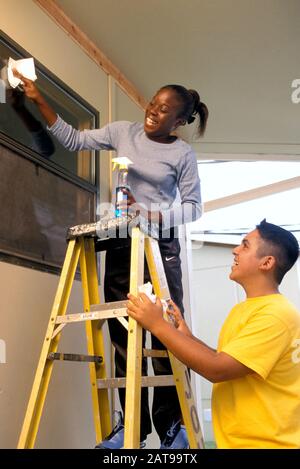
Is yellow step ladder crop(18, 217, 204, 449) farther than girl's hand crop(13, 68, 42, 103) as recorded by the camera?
No

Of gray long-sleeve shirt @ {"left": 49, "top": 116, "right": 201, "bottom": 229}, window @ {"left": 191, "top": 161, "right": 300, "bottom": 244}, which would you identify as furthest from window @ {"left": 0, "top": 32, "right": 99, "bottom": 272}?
window @ {"left": 191, "top": 161, "right": 300, "bottom": 244}

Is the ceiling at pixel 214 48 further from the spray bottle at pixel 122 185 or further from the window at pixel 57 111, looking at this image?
the spray bottle at pixel 122 185

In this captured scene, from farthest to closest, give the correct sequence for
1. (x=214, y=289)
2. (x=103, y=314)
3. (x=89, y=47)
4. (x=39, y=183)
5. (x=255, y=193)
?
1. (x=214, y=289)
2. (x=255, y=193)
3. (x=89, y=47)
4. (x=39, y=183)
5. (x=103, y=314)

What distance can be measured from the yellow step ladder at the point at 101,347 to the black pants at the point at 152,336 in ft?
0.21

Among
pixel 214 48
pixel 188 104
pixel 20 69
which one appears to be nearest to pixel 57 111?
pixel 20 69

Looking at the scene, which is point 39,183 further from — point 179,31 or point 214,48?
point 214,48

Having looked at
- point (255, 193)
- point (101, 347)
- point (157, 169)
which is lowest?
point (101, 347)

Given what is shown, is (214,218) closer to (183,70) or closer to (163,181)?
(183,70)

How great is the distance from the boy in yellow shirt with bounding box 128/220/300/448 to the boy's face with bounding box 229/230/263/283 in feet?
0.35

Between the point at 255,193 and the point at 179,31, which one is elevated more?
the point at 179,31

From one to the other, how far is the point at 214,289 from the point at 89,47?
3.76 m

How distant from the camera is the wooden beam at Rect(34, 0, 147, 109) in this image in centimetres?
232

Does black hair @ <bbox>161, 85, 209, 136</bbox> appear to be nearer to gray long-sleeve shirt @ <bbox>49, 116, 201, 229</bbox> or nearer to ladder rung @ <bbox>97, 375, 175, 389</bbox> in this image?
gray long-sleeve shirt @ <bbox>49, 116, 201, 229</bbox>

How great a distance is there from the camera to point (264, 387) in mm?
1338
